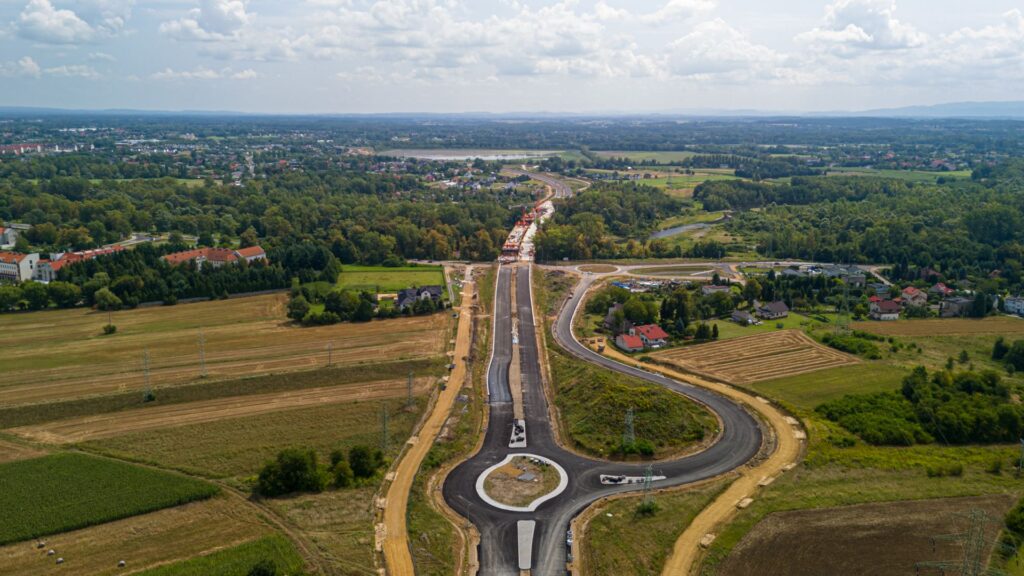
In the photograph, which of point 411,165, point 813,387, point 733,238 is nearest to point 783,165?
point 733,238

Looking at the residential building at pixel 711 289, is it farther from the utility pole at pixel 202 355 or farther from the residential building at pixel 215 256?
the residential building at pixel 215 256

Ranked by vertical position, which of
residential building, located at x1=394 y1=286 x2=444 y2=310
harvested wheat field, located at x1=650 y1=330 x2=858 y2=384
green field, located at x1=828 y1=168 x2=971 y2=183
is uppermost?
green field, located at x1=828 y1=168 x2=971 y2=183

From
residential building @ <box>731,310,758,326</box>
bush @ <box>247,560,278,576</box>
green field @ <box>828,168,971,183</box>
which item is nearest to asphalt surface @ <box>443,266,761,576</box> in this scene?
bush @ <box>247,560,278,576</box>

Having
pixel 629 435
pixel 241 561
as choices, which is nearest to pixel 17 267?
pixel 241 561

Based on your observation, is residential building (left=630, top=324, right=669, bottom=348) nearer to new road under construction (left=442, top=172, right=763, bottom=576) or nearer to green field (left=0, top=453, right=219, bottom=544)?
new road under construction (left=442, top=172, right=763, bottom=576)

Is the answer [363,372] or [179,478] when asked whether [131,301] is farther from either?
[179,478]

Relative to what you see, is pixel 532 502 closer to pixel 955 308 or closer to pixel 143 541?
pixel 143 541

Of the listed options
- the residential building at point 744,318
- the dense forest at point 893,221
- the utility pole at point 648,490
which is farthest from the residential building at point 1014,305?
the utility pole at point 648,490
